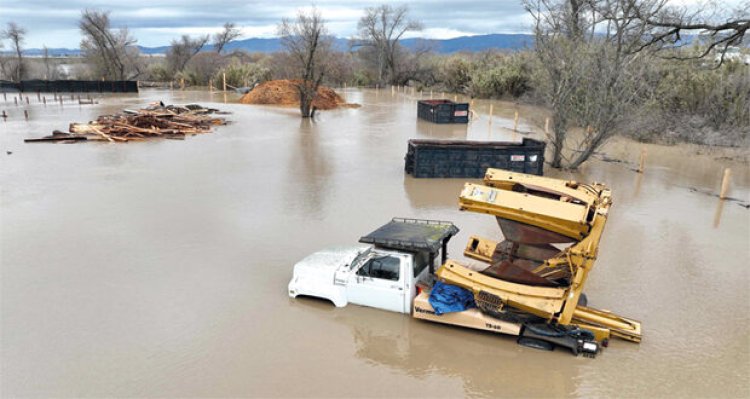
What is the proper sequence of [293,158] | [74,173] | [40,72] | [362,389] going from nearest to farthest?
1. [362,389]
2. [74,173]
3. [293,158]
4. [40,72]

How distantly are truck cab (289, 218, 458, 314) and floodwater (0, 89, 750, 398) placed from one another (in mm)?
299

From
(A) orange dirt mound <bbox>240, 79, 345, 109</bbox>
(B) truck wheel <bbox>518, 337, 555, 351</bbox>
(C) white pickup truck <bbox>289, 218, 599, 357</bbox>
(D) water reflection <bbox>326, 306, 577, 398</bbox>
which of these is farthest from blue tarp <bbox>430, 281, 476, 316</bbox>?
(A) orange dirt mound <bbox>240, 79, 345, 109</bbox>

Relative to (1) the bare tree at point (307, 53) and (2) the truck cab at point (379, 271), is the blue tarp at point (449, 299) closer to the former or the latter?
(2) the truck cab at point (379, 271)

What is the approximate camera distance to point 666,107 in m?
31.5

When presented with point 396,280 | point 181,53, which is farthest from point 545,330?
point 181,53

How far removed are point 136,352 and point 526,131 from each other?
28606 mm

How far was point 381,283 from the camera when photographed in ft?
29.5

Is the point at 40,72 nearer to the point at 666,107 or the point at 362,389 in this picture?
the point at 666,107

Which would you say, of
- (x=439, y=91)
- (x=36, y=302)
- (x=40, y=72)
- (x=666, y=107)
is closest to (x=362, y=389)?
(x=36, y=302)

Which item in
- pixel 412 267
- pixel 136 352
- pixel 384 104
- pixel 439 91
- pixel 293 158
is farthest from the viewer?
pixel 439 91

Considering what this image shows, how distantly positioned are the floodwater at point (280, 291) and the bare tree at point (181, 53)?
5897cm

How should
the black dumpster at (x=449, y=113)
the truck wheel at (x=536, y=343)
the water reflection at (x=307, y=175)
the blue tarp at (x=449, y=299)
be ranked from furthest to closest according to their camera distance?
the black dumpster at (x=449, y=113) < the water reflection at (x=307, y=175) < the blue tarp at (x=449, y=299) < the truck wheel at (x=536, y=343)

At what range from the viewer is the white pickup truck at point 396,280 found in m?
8.28

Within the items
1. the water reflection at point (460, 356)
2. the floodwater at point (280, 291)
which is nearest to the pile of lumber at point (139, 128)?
the floodwater at point (280, 291)
